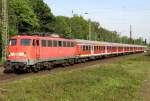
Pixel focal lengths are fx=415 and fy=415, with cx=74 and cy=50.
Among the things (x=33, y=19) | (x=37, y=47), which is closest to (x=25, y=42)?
(x=37, y=47)

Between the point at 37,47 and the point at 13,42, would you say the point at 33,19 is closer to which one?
the point at 37,47

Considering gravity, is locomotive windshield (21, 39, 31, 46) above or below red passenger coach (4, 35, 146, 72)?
above

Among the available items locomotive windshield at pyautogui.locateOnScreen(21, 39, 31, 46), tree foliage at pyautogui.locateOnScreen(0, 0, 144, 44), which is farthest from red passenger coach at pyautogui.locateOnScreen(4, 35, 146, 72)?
tree foliage at pyautogui.locateOnScreen(0, 0, 144, 44)

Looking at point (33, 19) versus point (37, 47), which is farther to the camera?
point (33, 19)

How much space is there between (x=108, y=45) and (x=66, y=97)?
54.6 m

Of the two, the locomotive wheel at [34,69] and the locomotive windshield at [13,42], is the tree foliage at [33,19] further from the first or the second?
the locomotive windshield at [13,42]

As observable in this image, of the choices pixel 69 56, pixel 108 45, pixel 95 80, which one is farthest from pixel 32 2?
pixel 95 80

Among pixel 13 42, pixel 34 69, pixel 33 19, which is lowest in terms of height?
pixel 34 69

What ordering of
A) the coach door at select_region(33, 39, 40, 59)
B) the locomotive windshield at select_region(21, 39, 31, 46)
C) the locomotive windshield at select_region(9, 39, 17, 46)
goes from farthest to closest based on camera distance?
the coach door at select_region(33, 39, 40, 59), the locomotive windshield at select_region(9, 39, 17, 46), the locomotive windshield at select_region(21, 39, 31, 46)

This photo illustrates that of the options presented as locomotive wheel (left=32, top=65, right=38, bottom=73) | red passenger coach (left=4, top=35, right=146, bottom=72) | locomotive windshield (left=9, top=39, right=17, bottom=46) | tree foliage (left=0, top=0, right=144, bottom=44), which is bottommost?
locomotive wheel (left=32, top=65, right=38, bottom=73)

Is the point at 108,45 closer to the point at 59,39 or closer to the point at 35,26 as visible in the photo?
the point at 35,26

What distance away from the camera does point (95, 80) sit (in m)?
Result: 24.8

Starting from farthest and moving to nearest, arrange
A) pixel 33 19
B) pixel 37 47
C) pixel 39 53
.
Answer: pixel 33 19 < pixel 39 53 < pixel 37 47

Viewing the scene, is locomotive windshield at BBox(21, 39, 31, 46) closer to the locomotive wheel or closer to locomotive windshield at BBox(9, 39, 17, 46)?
locomotive windshield at BBox(9, 39, 17, 46)
